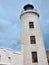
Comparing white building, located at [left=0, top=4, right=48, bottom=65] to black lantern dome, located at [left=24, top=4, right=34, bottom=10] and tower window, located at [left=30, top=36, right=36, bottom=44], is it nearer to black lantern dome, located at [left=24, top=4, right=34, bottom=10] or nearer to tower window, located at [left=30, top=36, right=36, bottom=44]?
tower window, located at [left=30, top=36, right=36, bottom=44]

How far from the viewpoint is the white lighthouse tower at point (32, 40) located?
22234 mm

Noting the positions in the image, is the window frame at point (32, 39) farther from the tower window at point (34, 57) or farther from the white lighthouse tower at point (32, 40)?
the tower window at point (34, 57)

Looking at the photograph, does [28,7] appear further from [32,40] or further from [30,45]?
[30,45]

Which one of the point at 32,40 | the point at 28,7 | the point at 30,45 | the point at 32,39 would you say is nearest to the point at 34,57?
the point at 30,45

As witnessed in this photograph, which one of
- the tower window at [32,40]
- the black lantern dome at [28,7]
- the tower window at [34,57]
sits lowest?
the tower window at [34,57]

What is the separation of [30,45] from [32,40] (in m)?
0.96

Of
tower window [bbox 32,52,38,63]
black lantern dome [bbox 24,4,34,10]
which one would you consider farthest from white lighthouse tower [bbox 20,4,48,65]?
black lantern dome [bbox 24,4,34,10]

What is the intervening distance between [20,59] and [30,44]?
2884 millimetres

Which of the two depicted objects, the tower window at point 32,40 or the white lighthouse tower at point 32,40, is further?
the tower window at point 32,40

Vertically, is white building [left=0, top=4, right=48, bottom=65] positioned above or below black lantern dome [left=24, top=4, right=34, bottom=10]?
below

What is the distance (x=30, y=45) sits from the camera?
906 inches

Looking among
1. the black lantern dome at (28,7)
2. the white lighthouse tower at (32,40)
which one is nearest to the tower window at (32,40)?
the white lighthouse tower at (32,40)

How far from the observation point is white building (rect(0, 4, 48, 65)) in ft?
68.4

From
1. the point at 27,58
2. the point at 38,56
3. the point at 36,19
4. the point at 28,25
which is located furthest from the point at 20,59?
the point at 36,19
